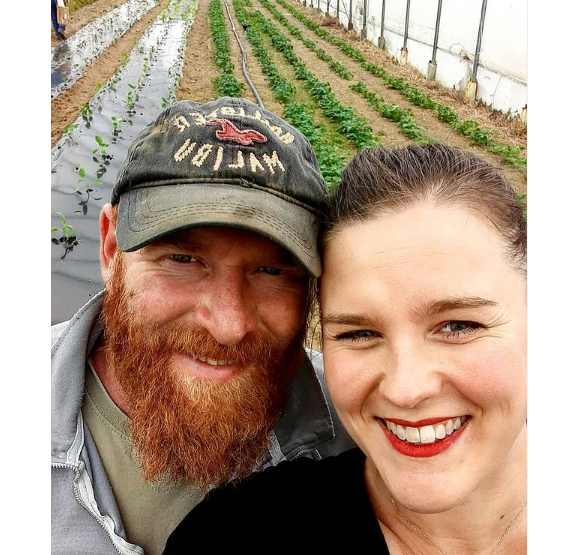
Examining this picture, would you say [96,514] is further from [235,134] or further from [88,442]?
[235,134]

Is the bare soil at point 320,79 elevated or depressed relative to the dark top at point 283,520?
elevated

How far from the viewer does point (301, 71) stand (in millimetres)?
13070

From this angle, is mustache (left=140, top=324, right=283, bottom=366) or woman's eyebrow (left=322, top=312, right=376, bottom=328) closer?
woman's eyebrow (left=322, top=312, right=376, bottom=328)

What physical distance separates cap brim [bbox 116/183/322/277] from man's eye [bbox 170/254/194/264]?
0.29 feet

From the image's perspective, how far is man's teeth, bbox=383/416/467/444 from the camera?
1.03m

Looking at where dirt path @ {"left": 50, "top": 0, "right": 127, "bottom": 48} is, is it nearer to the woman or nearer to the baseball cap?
the baseball cap

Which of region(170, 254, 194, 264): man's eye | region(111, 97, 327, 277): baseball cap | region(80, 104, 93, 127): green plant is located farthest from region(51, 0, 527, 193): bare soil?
region(170, 254, 194, 264): man's eye

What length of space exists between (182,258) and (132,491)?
2.28 feet

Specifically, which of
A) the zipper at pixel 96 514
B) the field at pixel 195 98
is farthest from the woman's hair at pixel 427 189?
the field at pixel 195 98

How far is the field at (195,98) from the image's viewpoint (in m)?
4.50

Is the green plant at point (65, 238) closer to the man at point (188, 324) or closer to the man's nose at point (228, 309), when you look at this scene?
the man at point (188, 324)
